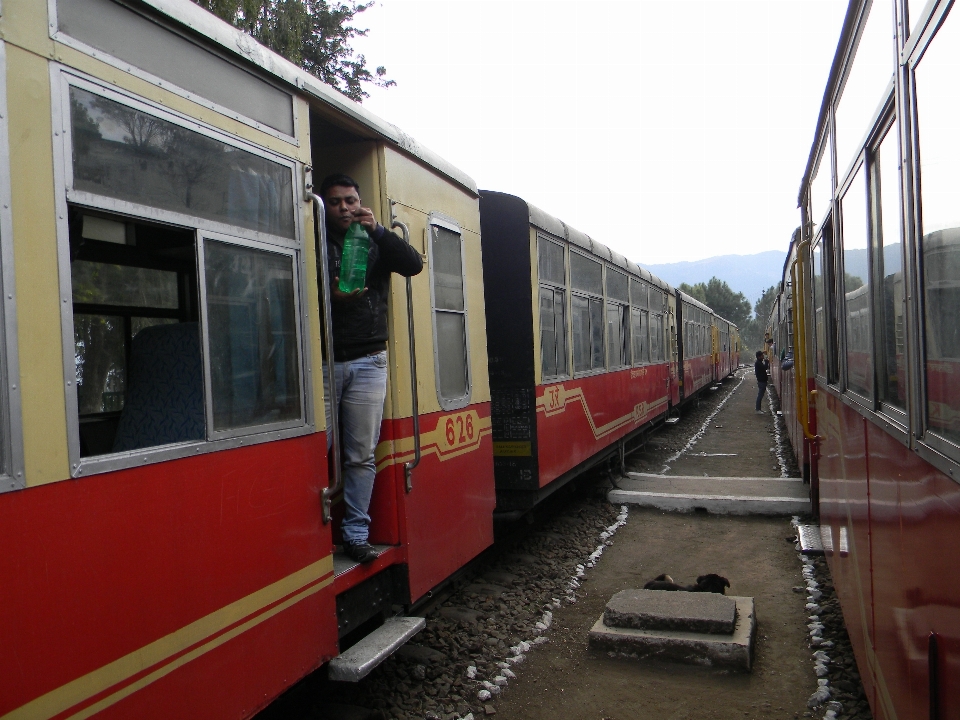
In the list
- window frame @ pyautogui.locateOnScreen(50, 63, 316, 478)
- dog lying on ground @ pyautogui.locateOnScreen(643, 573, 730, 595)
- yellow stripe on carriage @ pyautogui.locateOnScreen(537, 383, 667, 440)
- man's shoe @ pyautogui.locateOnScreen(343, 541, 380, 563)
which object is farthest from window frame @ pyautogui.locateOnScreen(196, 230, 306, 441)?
yellow stripe on carriage @ pyautogui.locateOnScreen(537, 383, 667, 440)

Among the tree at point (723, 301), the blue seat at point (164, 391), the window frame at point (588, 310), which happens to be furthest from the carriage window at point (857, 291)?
the tree at point (723, 301)

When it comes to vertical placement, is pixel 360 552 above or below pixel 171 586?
below

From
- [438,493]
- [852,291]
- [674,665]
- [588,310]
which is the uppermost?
[588,310]

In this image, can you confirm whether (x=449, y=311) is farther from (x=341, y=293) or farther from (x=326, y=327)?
(x=326, y=327)

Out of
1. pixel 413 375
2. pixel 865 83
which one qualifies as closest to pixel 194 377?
pixel 413 375

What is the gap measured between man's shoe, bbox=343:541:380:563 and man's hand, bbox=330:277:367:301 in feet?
3.85

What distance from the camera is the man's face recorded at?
12.4ft

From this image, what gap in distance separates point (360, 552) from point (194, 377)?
1.28 meters

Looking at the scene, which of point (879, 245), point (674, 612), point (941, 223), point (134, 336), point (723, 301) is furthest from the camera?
point (723, 301)

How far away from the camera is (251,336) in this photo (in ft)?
9.74

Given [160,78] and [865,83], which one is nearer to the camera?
[160,78]

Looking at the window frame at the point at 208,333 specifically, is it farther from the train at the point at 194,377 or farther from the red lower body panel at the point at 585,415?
the red lower body panel at the point at 585,415

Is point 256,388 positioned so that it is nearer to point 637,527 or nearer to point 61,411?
point 61,411

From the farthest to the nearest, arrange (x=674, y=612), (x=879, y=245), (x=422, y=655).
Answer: (x=674, y=612) < (x=422, y=655) < (x=879, y=245)
